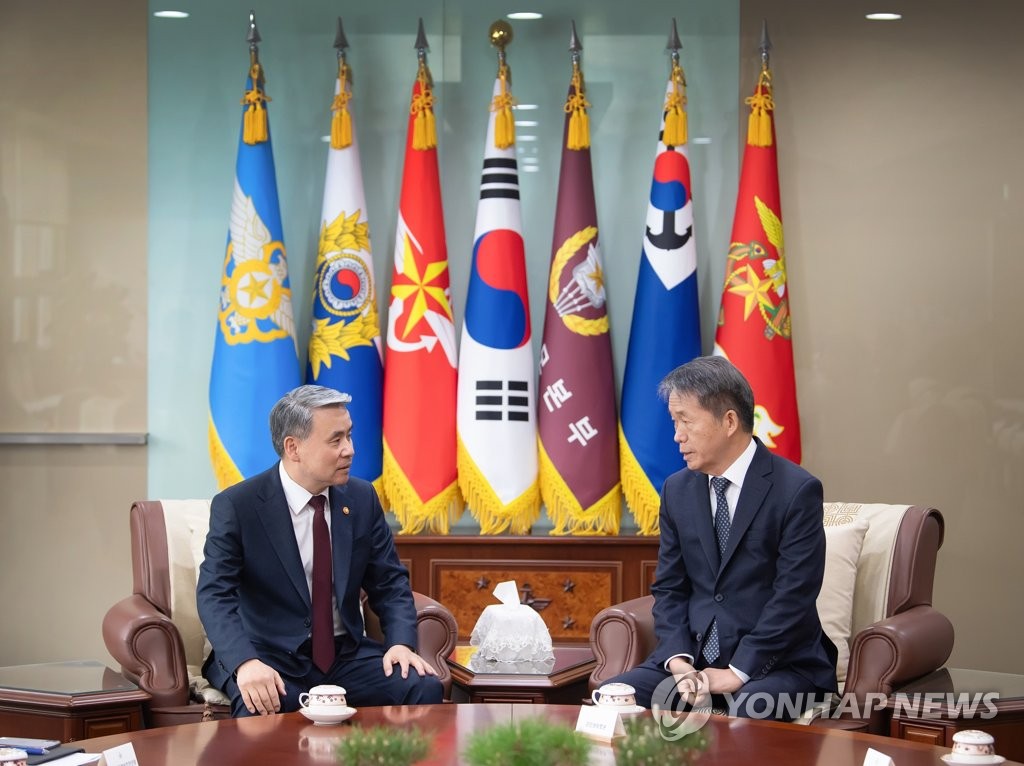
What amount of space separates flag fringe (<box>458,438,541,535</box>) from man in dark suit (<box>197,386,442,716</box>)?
144 cm

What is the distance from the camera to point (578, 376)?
4.87 m

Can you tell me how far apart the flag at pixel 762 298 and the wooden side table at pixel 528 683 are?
61.1 inches

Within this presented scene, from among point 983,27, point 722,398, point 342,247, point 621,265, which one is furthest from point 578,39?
point 722,398

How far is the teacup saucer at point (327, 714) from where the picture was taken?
102 inches

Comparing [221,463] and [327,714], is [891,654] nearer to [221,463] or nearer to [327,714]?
[327,714]

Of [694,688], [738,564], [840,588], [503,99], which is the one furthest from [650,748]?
[503,99]

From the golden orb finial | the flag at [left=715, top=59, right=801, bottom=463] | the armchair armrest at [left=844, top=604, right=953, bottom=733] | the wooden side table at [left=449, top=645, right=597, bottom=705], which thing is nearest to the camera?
the armchair armrest at [left=844, top=604, right=953, bottom=733]

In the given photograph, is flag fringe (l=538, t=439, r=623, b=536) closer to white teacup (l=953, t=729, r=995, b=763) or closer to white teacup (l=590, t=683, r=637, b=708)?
white teacup (l=590, t=683, r=637, b=708)

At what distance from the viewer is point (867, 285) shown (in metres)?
5.11

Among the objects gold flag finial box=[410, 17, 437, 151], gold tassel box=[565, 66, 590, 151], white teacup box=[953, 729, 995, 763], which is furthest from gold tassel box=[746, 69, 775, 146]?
white teacup box=[953, 729, 995, 763]

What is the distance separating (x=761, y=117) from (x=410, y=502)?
1973 mm

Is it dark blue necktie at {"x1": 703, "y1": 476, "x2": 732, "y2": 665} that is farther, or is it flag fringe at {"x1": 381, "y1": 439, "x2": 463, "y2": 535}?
flag fringe at {"x1": 381, "y1": 439, "x2": 463, "y2": 535}

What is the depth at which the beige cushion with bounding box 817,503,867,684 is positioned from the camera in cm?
363

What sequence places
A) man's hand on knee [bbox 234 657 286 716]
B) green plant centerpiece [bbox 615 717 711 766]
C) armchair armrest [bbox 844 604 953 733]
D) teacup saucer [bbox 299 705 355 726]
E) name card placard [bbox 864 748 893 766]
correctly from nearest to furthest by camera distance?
green plant centerpiece [bbox 615 717 711 766] → name card placard [bbox 864 748 893 766] → teacup saucer [bbox 299 705 355 726] → man's hand on knee [bbox 234 657 286 716] → armchair armrest [bbox 844 604 953 733]
